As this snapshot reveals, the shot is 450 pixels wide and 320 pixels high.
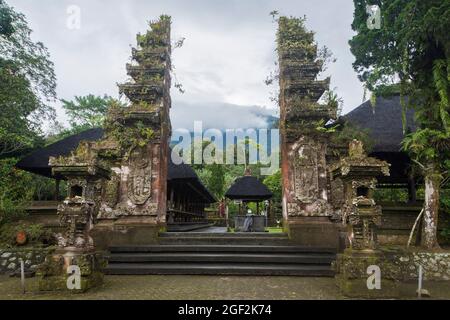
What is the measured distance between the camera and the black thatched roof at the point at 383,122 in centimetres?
1138

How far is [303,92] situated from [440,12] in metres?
3.91

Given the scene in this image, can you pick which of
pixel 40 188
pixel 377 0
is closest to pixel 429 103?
pixel 377 0

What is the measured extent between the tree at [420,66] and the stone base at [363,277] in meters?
3.68

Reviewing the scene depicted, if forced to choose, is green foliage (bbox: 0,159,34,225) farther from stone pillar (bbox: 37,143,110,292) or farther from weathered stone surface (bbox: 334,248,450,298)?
weathered stone surface (bbox: 334,248,450,298)

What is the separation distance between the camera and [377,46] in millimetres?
9766

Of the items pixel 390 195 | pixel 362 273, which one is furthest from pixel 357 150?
pixel 390 195

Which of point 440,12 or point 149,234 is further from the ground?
point 440,12

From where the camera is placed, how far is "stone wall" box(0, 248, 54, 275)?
857 centimetres

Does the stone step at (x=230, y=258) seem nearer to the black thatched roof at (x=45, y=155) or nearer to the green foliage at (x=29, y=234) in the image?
the green foliage at (x=29, y=234)

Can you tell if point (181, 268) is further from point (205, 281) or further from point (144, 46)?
point (144, 46)

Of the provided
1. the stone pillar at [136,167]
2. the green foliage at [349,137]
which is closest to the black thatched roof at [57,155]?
the stone pillar at [136,167]

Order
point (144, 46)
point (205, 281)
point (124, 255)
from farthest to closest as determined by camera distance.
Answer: point (144, 46), point (124, 255), point (205, 281)

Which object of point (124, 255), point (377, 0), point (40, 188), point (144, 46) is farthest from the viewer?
point (40, 188)

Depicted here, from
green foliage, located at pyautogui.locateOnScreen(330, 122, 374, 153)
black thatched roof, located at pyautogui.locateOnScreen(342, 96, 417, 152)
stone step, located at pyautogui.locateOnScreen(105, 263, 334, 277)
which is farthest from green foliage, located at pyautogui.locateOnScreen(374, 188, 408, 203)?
stone step, located at pyautogui.locateOnScreen(105, 263, 334, 277)
